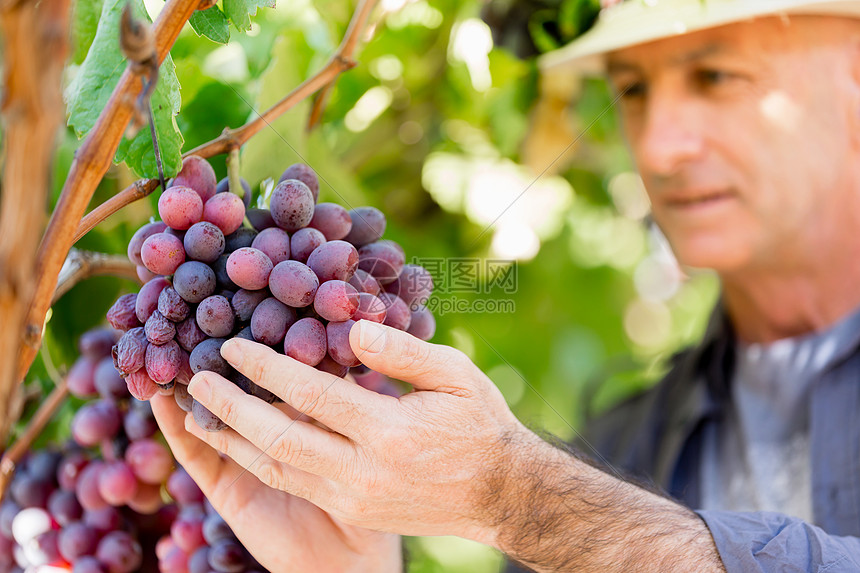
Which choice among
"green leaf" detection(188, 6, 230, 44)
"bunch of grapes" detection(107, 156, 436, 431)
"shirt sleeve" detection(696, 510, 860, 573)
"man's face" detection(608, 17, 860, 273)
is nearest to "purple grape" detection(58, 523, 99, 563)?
"bunch of grapes" detection(107, 156, 436, 431)

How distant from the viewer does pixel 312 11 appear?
1174mm

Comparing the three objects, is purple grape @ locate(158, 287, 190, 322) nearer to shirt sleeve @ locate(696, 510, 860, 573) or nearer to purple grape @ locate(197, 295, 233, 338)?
purple grape @ locate(197, 295, 233, 338)

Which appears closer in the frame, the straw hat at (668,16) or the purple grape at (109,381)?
the purple grape at (109,381)

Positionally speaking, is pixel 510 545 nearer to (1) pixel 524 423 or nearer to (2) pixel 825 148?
(1) pixel 524 423

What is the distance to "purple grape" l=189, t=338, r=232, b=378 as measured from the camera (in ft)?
1.70

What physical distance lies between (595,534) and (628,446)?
34.5 inches

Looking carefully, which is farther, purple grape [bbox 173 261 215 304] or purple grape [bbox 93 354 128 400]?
purple grape [bbox 93 354 128 400]

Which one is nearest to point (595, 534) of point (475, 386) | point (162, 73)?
point (475, 386)

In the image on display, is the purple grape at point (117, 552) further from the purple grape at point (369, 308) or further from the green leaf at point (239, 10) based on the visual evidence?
the green leaf at point (239, 10)

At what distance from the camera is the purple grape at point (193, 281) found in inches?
20.3

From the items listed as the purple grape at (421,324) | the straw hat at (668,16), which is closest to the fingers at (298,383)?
the purple grape at (421,324)

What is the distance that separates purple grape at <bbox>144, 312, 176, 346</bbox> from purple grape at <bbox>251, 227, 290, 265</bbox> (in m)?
0.09

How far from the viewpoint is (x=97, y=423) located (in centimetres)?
72

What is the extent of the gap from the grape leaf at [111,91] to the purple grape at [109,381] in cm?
25
